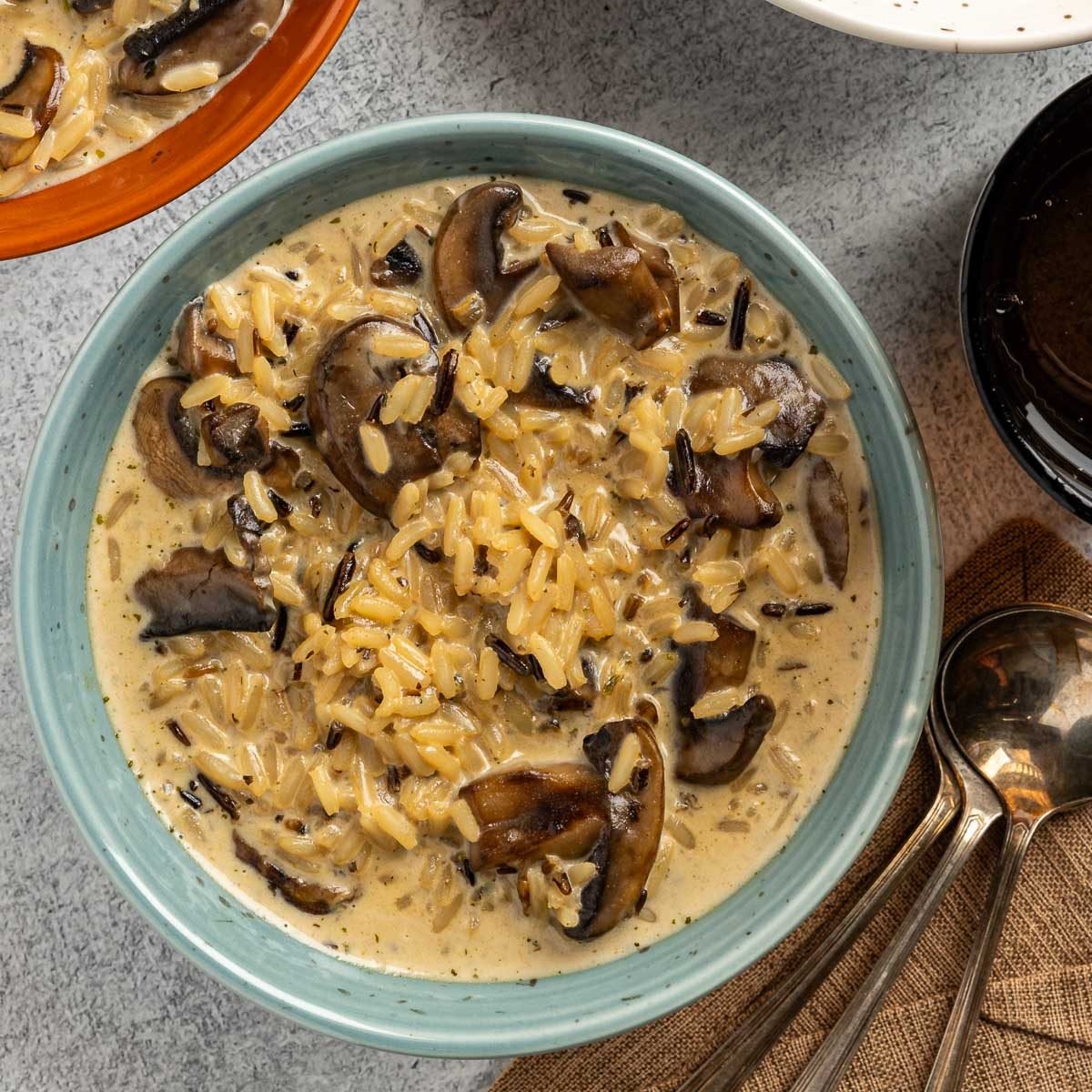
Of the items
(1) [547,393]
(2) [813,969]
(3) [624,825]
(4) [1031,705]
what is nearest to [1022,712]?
(4) [1031,705]

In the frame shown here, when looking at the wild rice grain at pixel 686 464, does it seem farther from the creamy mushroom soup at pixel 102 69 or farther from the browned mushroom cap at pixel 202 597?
the creamy mushroom soup at pixel 102 69

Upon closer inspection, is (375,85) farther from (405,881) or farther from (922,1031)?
(922,1031)

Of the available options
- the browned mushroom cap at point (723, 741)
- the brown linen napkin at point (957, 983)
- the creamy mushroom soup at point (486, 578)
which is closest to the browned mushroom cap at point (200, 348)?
the creamy mushroom soup at point (486, 578)

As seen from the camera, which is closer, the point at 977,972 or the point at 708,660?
the point at 708,660

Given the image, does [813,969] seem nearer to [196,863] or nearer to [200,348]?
[196,863]

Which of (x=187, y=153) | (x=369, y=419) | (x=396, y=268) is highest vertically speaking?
(x=187, y=153)

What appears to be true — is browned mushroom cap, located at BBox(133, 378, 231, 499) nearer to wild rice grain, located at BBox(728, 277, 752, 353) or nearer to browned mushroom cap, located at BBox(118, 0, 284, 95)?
browned mushroom cap, located at BBox(118, 0, 284, 95)
